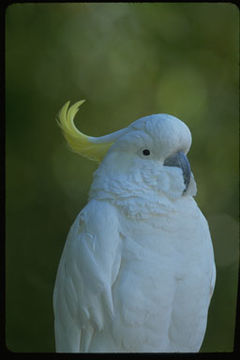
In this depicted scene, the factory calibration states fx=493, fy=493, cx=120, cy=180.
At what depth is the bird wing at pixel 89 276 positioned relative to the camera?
5.43ft

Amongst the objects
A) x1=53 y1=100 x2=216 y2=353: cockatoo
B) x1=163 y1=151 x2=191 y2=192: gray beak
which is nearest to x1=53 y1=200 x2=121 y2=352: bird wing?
x1=53 y1=100 x2=216 y2=353: cockatoo

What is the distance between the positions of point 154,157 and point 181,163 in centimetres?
10

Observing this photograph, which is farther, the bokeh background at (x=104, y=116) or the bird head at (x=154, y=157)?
the bokeh background at (x=104, y=116)

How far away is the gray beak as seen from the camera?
1.70 meters

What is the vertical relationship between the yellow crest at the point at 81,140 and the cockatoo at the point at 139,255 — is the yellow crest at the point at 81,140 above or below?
above

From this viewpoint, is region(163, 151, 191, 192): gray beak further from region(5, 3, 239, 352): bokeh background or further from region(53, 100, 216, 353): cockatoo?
region(5, 3, 239, 352): bokeh background

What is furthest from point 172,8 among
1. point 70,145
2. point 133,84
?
point 70,145

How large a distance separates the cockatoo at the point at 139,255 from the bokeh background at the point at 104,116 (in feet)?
3.97

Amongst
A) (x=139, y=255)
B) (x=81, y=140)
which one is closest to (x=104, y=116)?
(x=81, y=140)

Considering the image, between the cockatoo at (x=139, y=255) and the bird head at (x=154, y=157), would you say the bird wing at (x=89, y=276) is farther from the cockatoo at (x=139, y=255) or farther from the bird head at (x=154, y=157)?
the bird head at (x=154, y=157)

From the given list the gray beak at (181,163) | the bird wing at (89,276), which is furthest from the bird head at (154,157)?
the bird wing at (89,276)

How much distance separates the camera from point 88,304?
5.47ft

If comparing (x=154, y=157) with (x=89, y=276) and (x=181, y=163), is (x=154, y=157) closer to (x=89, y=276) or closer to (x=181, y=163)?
(x=181, y=163)

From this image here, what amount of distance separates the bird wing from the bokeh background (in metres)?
1.25
